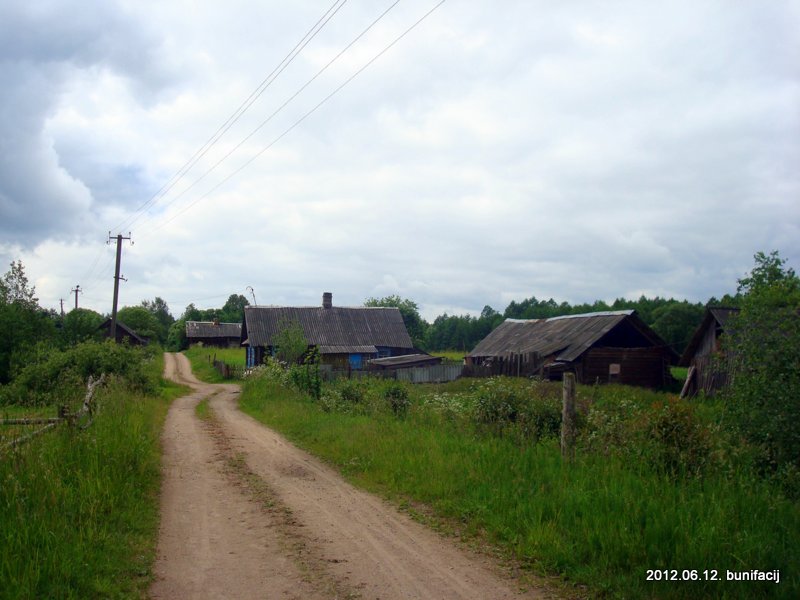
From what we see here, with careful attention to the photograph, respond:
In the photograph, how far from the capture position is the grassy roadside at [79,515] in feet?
16.9

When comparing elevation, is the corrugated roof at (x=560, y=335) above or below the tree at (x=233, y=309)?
below

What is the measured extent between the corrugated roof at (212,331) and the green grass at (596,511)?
269ft

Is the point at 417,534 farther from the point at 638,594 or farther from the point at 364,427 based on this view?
the point at 364,427

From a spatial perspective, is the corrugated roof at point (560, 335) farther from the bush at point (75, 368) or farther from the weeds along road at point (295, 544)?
the weeds along road at point (295, 544)

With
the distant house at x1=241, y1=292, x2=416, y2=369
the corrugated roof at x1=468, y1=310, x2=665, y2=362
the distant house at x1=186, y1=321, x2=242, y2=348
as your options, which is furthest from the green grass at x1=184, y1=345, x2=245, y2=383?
the corrugated roof at x1=468, y1=310, x2=665, y2=362

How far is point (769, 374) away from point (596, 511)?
297 cm

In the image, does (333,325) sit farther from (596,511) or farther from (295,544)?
(596,511)

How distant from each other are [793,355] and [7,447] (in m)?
9.58

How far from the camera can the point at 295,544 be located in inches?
261

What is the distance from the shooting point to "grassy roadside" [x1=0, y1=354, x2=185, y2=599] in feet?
16.9

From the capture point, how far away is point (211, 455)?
39.7 ft

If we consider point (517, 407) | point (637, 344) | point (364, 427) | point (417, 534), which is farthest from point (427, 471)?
point (637, 344)

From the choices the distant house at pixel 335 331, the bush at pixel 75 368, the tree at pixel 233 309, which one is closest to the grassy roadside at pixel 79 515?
the bush at pixel 75 368

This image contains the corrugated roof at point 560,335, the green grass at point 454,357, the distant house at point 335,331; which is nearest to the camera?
the corrugated roof at point 560,335
